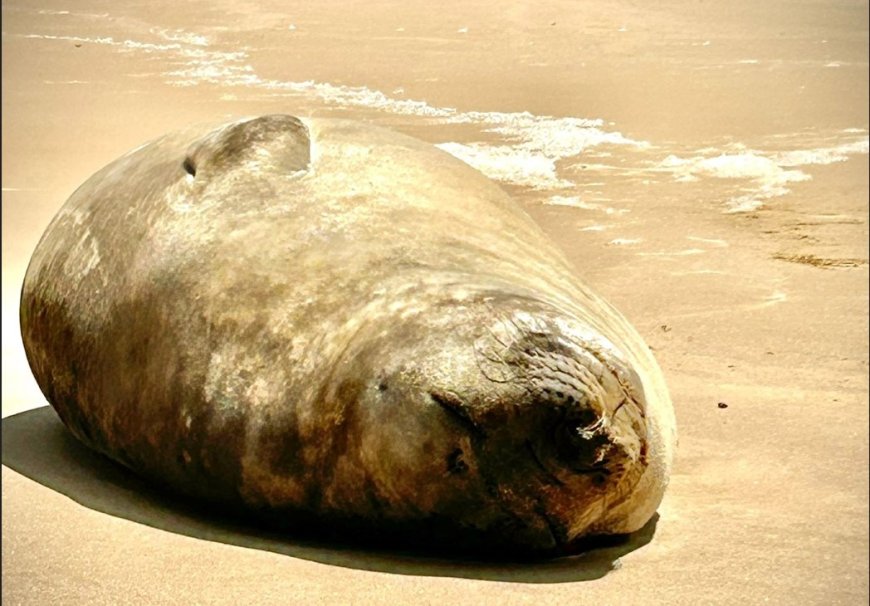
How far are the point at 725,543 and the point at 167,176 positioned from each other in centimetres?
153

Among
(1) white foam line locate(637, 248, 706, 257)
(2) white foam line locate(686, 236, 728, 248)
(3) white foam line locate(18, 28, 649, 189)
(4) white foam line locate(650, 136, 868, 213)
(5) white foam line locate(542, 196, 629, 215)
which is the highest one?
(3) white foam line locate(18, 28, 649, 189)

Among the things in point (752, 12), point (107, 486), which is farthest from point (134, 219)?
point (752, 12)

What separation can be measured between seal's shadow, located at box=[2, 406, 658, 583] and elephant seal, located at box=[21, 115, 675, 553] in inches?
1.9

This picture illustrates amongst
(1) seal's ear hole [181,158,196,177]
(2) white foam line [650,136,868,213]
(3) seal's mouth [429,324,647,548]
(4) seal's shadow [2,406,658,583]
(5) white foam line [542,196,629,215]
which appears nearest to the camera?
(3) seal's mouth [429,324,647,548]

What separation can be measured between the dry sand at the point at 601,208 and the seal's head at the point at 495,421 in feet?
0.38

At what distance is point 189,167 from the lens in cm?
322

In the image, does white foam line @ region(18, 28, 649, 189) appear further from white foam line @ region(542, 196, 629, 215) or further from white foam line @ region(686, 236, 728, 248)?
white foam line @ region(686, 236, 728, 248)

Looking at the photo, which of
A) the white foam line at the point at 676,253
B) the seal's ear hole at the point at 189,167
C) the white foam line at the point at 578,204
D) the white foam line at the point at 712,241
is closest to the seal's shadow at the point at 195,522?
the seal's ear hole at the point at 189,167

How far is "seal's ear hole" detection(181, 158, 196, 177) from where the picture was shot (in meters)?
3.19

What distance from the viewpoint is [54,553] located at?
2471 millimetres

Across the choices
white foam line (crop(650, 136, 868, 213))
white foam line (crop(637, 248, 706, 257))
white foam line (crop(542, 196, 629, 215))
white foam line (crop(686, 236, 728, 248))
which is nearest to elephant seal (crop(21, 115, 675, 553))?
white foam line (crop(637, 248, 706, 257))

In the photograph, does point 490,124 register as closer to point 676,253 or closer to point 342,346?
point 676,253

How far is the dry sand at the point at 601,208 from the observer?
242 cm

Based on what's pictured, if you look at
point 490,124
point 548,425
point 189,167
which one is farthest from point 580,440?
point 490,124
